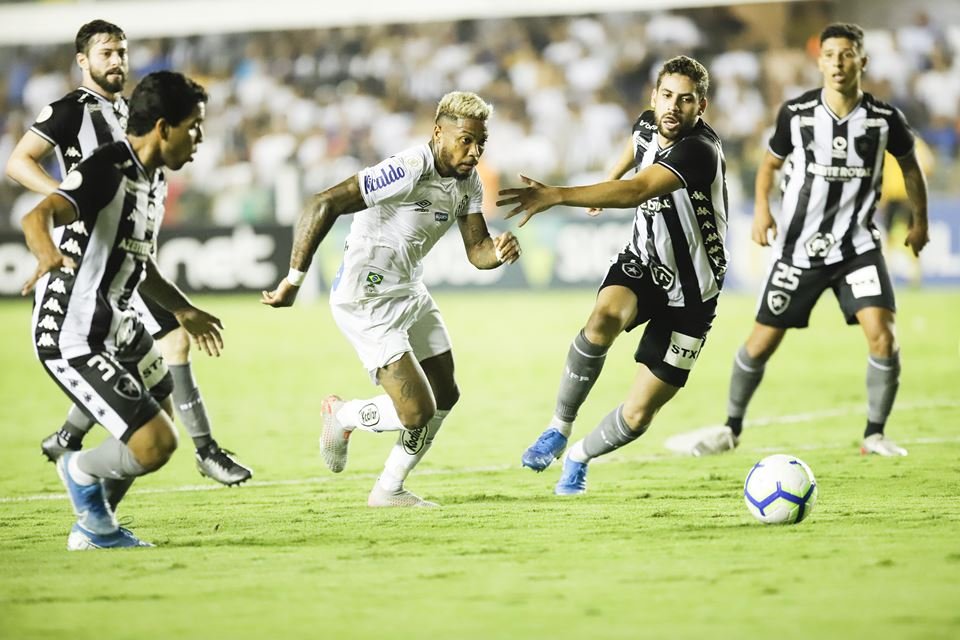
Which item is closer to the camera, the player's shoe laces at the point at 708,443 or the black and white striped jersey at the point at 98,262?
the black and white striped jersey at the point at 98,262

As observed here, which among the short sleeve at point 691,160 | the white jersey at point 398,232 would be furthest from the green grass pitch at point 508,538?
the short sleeve at point 691,160

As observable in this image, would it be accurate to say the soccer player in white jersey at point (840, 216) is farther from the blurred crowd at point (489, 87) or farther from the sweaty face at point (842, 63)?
the blurred crowd at point (489, 87)

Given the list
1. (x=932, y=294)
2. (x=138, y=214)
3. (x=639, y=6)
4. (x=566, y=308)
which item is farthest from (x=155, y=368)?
(x=639, y=6)

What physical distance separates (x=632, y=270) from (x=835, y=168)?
200 cm

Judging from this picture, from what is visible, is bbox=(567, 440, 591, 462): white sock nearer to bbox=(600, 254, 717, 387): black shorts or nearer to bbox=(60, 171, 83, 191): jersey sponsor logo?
bbox=(600, 254, 717, 387): black shorts

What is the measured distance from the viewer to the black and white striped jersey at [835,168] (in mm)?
8180

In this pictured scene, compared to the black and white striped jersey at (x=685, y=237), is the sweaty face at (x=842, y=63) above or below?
above

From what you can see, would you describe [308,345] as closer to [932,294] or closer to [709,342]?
[709,342]

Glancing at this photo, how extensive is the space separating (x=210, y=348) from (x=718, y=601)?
2.72m

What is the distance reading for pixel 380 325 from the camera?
6566mm

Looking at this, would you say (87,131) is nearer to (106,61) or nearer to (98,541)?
(106,61)

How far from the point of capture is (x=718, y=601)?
446 centimetres

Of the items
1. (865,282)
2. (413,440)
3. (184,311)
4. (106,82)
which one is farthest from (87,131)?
(865,282)

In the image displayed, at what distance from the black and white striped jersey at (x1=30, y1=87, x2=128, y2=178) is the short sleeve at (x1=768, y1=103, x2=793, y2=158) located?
4.03 metres
